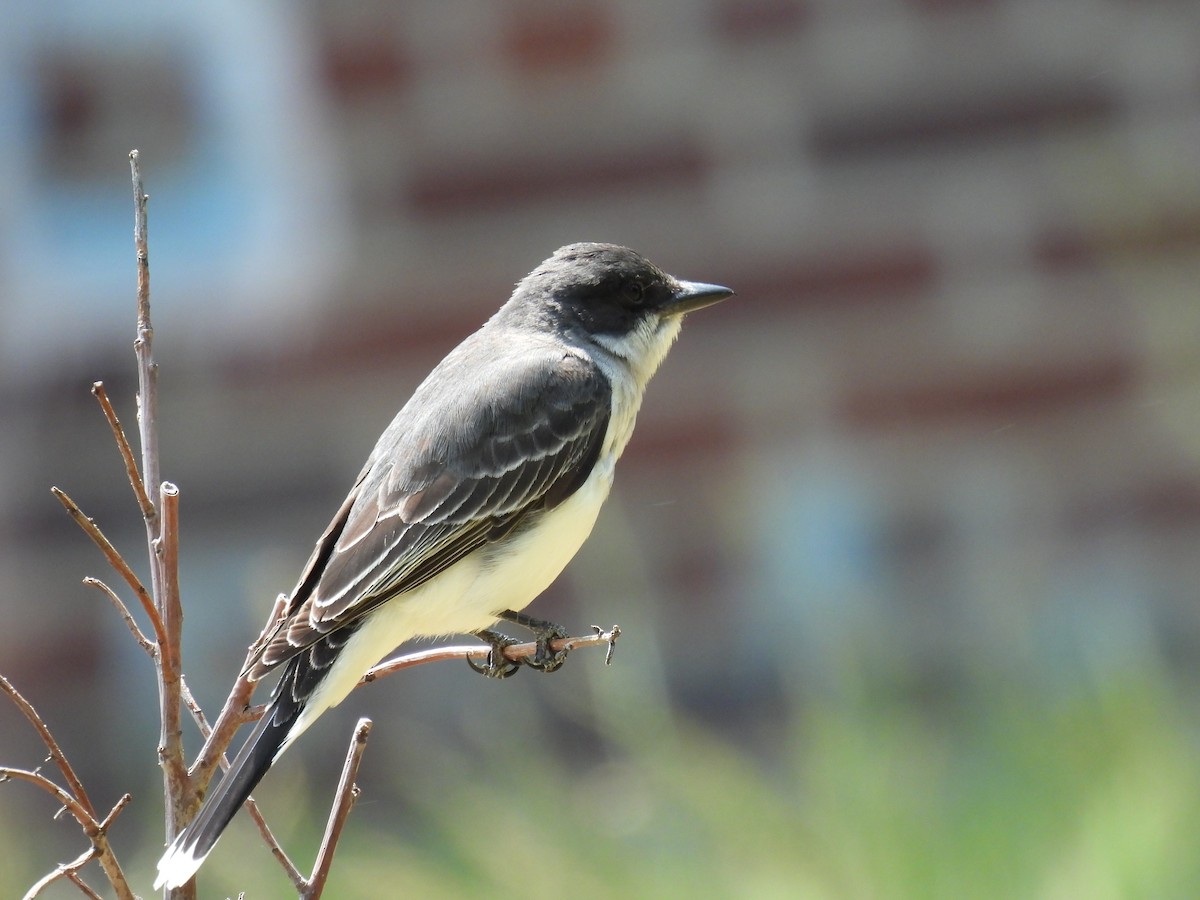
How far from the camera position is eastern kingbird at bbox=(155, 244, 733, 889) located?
234 cm

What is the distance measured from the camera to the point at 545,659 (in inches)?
99.9

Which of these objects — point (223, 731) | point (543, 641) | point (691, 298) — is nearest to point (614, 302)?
point (691, 298)

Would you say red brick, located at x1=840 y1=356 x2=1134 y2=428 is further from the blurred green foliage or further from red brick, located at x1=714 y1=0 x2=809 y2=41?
the blurred green foliage

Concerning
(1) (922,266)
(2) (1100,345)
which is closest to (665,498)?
(1) (922,266)

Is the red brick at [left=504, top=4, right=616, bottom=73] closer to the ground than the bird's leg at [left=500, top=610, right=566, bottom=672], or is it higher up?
higher up

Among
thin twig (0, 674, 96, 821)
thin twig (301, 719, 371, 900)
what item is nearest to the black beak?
thin twig (301, 719, 371, 900)

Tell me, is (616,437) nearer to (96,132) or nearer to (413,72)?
(413,72)

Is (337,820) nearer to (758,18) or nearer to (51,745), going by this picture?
(51,745)

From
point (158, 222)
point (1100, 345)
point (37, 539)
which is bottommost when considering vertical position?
point (37, 539)

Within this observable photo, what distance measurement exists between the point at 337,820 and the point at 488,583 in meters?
1.10

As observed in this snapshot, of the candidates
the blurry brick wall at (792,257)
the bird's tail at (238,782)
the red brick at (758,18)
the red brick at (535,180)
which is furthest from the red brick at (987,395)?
the bird's tail at (238,782)

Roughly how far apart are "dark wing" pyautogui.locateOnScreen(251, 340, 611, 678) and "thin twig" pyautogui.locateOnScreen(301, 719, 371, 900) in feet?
2.75

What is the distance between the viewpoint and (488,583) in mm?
2562

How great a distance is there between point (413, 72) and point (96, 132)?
1.31 m
